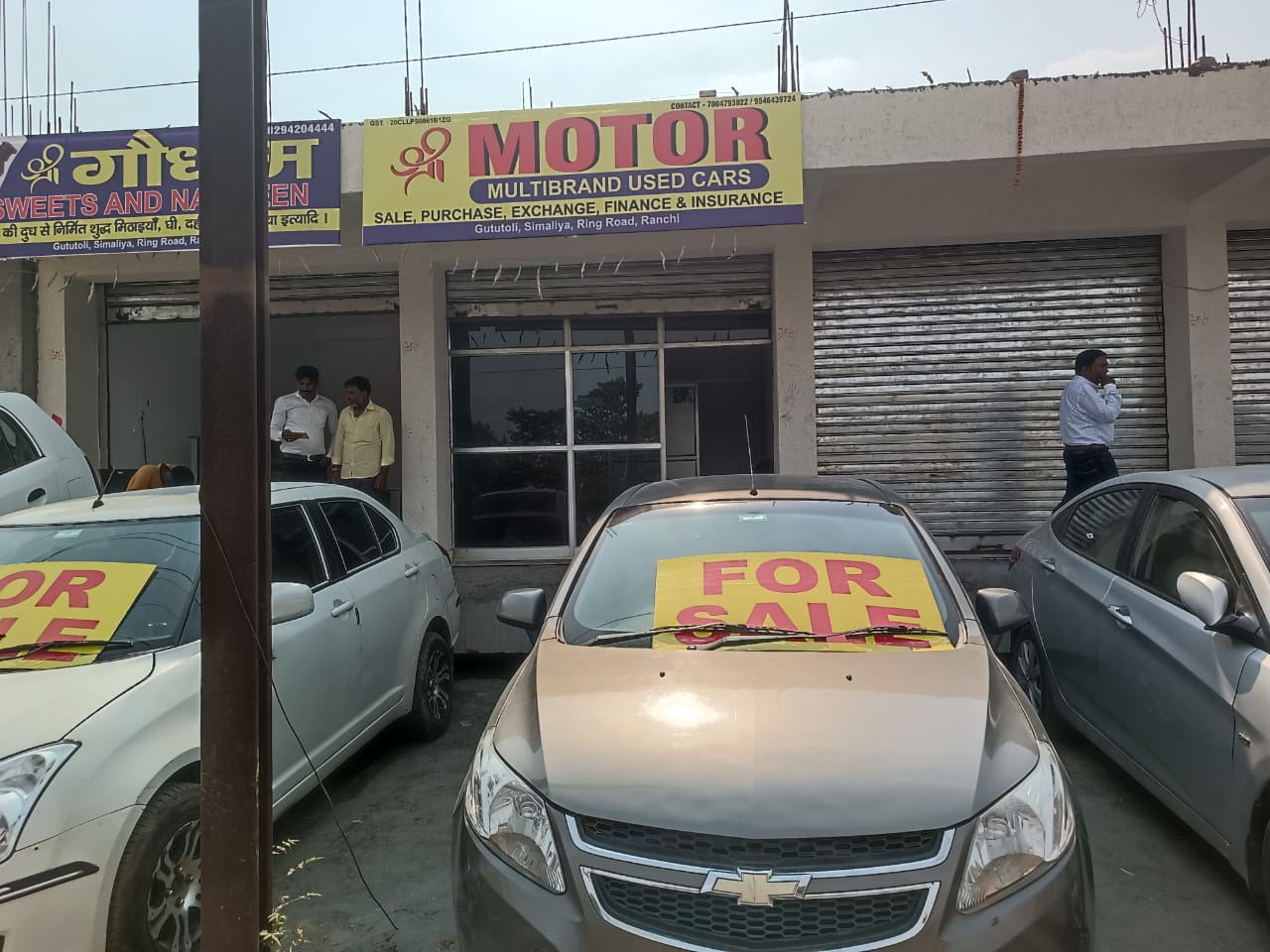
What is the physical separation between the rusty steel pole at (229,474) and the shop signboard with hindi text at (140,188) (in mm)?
4278

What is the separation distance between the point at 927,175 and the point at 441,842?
6.33 meters

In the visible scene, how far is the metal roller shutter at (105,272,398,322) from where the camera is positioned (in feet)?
26.8

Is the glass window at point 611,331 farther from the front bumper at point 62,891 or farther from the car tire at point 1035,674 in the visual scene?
the front bumper at point 62,891

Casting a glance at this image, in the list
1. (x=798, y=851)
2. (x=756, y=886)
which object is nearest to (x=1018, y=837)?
(x=798, y=851)

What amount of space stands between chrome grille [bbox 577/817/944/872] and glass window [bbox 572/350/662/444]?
6.48m

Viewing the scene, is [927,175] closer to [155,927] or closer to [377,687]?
[377,687]

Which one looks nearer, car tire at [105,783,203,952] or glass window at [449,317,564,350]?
car tire at [105,783,203,952]

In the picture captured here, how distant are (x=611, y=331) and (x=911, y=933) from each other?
22.6ft

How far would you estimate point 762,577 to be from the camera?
3.00m

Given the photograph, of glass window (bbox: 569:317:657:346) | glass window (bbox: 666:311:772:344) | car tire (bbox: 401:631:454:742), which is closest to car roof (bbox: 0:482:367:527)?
car tire (bbox: 401:631:454:742)

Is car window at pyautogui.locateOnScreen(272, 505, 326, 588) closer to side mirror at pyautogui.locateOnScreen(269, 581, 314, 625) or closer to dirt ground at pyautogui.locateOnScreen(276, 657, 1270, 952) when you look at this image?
side mirror at pyautogui.locateOnScreen(269, 581, 314, 625)

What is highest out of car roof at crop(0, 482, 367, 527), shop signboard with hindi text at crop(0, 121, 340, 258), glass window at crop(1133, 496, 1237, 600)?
shop signboard with hindi text at crop(0, 121, 340, 258)

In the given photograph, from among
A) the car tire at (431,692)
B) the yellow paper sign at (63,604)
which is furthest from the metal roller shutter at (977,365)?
the yellow paper sign at (63,604)

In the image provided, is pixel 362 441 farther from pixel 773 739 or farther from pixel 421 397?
pixel 773 739
